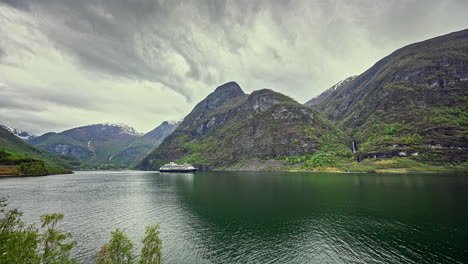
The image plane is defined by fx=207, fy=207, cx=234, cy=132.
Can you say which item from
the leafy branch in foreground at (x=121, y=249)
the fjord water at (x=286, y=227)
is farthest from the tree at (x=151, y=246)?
the fjord water at (x=286, y=227)

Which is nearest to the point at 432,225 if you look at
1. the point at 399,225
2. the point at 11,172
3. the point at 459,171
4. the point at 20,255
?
the point at 399,225

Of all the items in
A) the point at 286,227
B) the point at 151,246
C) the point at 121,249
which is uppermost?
the point at 151,246

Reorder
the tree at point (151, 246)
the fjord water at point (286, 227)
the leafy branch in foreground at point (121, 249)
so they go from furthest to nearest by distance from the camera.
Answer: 1. the fjord water at point (286, 227)
2. the leafy branch in foreground at point (121, 249)
3. the tree at point (151, 246)

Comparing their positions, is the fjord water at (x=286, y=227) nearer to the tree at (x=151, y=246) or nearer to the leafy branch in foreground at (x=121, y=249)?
the leafy branch in foreground at (x=121, y=249)

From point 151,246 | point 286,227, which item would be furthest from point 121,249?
point 286,227

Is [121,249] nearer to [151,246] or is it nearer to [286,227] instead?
[151,246]

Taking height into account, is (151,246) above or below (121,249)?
above

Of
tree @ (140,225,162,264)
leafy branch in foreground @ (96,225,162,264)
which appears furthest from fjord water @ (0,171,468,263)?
tree @ (140,225,162,264)

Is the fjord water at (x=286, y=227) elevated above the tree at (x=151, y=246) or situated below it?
below

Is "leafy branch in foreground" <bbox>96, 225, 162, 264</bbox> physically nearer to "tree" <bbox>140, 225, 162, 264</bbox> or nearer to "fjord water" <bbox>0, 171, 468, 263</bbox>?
"tree" <bbox>140, 225, 162, 264</bbox>

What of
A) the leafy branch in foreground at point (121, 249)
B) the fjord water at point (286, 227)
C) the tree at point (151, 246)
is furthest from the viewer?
the fjord water at point (286, 227)

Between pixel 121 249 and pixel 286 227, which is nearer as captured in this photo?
pixel 121 249

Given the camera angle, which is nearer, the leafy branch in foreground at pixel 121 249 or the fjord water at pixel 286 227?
the leafy branch in foreground at pixel 121 249

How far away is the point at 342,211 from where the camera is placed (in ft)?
199
